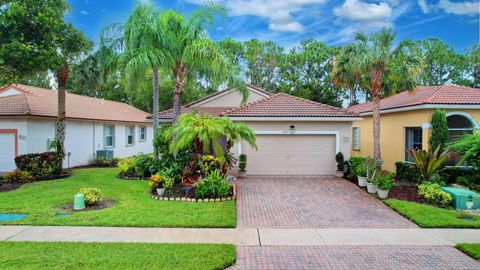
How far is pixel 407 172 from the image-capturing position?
13.5m

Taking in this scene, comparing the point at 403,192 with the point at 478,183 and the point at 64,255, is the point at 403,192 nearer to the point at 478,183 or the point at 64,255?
the point at 478,183

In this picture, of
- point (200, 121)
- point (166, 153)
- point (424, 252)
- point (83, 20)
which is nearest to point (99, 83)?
point (83, 20)

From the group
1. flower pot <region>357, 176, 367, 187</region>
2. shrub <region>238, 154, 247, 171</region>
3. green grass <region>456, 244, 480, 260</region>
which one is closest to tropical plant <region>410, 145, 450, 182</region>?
flower pot <region>357, 176, 367, 187</region>

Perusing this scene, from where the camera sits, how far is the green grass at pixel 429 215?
7.74 meters

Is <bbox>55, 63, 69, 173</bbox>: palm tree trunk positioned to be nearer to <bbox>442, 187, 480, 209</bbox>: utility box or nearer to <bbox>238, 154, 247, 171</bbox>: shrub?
<bbox>238, 154, 247, 171</bbox>: shrub

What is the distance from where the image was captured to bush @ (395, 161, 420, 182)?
13.0 metres

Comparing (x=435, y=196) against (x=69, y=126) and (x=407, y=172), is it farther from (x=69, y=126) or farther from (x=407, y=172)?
(x=69, y=126)

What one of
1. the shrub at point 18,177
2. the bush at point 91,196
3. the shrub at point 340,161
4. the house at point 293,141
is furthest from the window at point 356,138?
the shrub at point 18,177

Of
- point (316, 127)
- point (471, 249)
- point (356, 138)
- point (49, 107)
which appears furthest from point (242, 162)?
point (49, 107)

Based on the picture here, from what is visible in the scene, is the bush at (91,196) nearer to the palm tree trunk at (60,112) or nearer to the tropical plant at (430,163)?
the palm tree trunk at (60,112)

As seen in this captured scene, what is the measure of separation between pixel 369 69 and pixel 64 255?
1210 cm

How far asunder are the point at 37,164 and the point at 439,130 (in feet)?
60.4

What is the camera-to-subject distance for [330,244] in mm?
6527

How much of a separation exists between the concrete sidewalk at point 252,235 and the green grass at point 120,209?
0.38 metres
